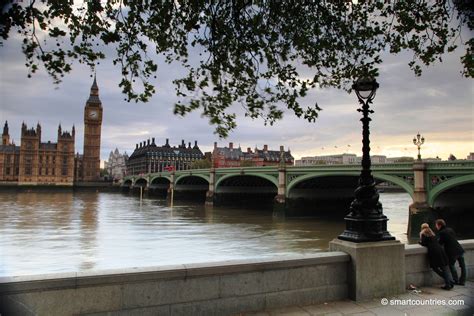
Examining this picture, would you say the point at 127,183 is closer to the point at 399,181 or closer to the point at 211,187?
the point at 211,187

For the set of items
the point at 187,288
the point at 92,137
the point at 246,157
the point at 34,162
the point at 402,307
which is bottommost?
the point at 402,307

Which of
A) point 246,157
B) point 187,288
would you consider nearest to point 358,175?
point 187,288

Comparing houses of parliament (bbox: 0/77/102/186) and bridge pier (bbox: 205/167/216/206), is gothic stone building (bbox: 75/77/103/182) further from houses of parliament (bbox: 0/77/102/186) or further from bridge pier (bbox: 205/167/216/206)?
bridge pier (bbox: 205/167/216/206)

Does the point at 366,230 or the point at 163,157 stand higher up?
the point at 163,157

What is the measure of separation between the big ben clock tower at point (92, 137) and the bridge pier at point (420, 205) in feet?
393

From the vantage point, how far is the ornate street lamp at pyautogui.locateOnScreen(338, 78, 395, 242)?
233 inches

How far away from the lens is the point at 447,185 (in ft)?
77.0

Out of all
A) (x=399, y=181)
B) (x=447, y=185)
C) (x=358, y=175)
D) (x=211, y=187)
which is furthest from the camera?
(x=211, y=187)

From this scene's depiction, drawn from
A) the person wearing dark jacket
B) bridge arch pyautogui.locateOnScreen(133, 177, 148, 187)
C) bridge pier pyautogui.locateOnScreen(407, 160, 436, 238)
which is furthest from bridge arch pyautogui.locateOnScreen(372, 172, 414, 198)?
bridge arch pyautogui.locateOnScreen(133, 177, 148, 187)

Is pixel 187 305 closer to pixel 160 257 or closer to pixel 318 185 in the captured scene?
pixel 160 257

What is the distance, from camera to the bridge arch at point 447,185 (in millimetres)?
22281

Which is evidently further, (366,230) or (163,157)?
(163,157)

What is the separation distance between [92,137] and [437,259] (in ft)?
462

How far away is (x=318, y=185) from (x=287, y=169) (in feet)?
17.0
